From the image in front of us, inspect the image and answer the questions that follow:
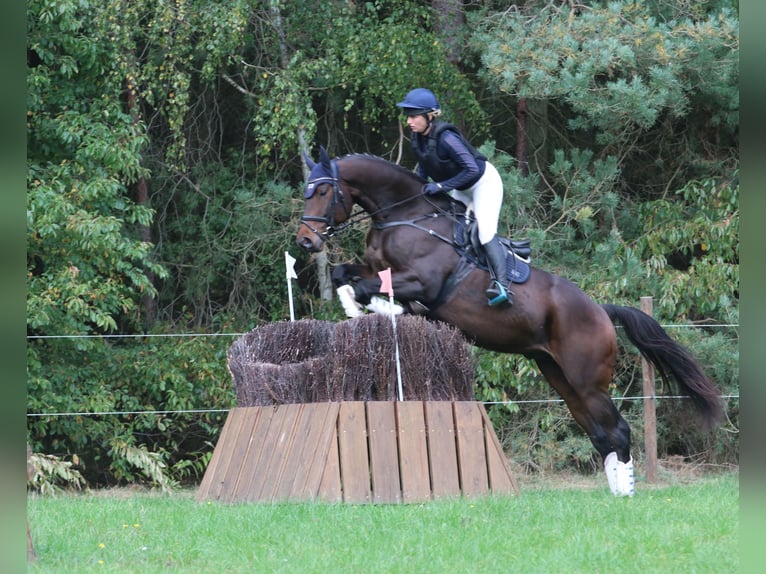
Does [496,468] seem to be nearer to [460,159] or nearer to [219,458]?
[219,458]

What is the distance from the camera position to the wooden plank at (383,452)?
21.6ft

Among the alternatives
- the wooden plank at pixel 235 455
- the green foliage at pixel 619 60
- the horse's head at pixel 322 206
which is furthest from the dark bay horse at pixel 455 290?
the green foliage at pixel 619 60

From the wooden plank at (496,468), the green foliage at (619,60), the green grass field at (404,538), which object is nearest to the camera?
the green grass field at (404,538)

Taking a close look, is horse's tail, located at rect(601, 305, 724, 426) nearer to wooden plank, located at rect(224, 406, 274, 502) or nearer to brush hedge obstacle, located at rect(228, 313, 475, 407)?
brush hedge obstacle, located at rect(228, 313, 475, 407)

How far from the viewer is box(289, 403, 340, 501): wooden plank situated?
21.5ft

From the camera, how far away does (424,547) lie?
4.86 m

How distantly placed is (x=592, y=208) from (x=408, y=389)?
21.3 feet

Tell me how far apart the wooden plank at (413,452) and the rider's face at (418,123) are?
2114 mm

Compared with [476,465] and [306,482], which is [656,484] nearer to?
[476,465]

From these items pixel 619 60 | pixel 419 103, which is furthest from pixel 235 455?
pixel 619 60

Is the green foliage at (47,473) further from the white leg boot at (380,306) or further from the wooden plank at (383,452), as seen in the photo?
the wooden plank at (383,452)

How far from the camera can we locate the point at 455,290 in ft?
25.6

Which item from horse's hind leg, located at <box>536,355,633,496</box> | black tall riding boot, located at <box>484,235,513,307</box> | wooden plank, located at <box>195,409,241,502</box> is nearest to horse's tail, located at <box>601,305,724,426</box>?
horse's hind leg, located at <box>536,355,633,496</box>
